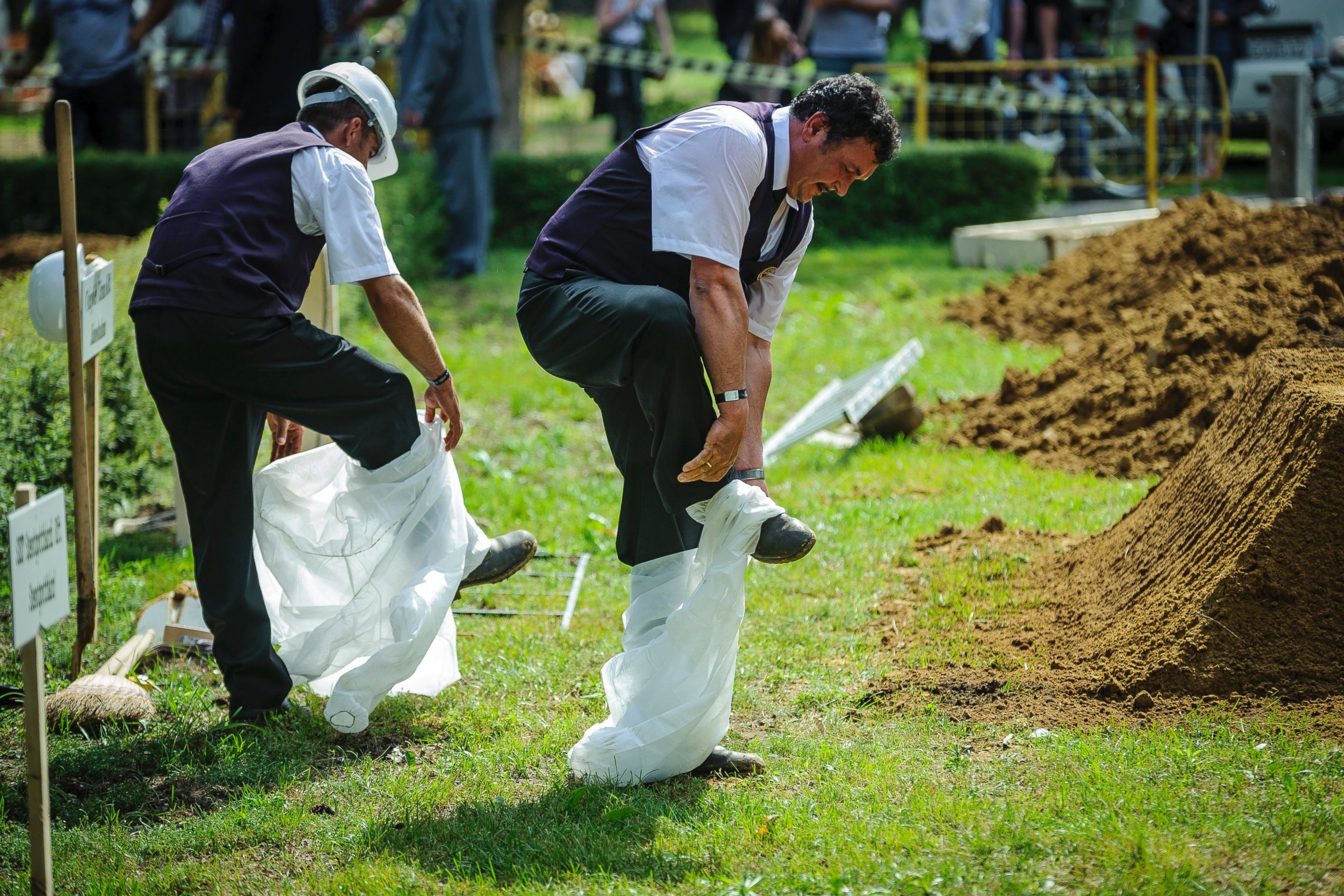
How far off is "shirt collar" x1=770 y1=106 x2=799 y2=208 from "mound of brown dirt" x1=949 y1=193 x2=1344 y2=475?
319cm

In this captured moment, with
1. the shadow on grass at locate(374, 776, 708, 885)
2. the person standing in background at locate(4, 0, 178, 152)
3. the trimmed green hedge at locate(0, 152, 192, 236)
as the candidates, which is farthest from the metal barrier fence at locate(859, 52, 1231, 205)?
the shadow on grass at locate(374, 776, 708, 885)

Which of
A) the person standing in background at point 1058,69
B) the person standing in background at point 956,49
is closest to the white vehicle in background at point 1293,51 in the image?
the person standing in background at point 1058,69

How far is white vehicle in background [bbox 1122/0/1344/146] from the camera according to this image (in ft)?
46.4

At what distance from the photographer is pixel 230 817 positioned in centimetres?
349

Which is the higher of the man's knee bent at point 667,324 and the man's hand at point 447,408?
the man's knee bent at point 667,324

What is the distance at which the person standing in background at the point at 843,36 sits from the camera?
12.9 m

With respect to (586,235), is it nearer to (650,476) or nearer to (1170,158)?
(650,476)

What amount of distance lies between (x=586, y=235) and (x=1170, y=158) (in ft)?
38.7

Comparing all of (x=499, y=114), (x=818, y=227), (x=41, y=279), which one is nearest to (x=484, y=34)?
(x=499, y=114)

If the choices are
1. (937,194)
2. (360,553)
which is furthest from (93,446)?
(937,194)

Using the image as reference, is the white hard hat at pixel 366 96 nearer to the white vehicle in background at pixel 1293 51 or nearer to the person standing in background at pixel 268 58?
the person standing in background at pixel 268 58

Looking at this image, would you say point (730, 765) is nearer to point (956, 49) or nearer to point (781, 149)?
point (781, 149)

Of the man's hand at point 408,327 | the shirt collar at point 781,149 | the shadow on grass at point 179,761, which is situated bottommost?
the shadow on grass at point 179,761

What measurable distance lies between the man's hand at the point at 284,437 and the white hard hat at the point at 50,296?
78 cm
